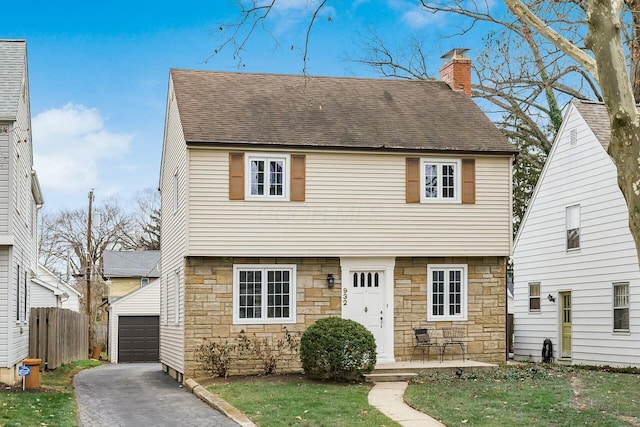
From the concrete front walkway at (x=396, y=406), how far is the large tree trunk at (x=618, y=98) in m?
4.61

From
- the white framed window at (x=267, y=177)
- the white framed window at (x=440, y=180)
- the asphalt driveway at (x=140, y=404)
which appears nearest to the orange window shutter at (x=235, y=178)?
the white framed window at (x=267, y=177)

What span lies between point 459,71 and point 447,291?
6683mm

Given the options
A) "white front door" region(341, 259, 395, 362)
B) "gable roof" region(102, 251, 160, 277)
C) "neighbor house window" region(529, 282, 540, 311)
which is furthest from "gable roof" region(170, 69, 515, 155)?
"gable roof" region(102, 251, 160, 277)

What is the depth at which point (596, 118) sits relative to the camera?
23656mm

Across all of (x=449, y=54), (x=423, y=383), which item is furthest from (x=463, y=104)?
(x=423, y=383)

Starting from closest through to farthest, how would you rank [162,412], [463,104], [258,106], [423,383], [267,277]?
[162,412] → [423,383] → [267,277] → [258,106] → [463,104]

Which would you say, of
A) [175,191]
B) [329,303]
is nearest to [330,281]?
[329,303]

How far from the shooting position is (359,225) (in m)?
20.6

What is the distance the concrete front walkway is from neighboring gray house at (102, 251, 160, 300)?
95.7 feet

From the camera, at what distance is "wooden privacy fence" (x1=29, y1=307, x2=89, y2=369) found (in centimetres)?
2365

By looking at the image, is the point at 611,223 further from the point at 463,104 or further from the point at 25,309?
the point at 25,309

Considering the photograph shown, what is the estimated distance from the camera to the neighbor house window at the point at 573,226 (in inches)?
947

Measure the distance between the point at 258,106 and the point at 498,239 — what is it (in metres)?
6.48

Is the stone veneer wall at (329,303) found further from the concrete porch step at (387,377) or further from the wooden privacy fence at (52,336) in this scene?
the wooden privacy fence at (52,336)
